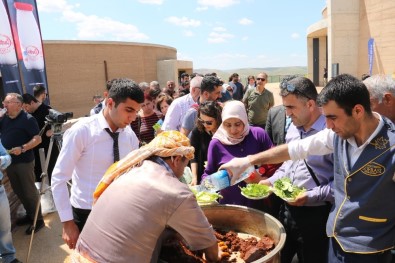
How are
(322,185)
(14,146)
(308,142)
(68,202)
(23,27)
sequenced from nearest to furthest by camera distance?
1. (308,142)
2. (322,185)
3. (68,202)
4. (14,146)
5. (23,27)

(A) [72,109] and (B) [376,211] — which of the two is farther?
(A) [72,109]

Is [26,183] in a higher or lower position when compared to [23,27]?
lower

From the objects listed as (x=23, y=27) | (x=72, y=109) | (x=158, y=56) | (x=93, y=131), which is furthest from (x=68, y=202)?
(x=158, y=56)

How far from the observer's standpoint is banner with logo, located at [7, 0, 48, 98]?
333 inches

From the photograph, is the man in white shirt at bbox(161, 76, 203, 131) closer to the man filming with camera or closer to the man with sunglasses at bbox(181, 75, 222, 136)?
the man with sunglasses at bbox(181, 75, 222, 136)

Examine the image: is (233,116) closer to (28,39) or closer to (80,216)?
(80,216)

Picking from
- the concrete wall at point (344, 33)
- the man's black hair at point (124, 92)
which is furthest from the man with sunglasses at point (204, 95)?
the concrete wall at point (344, 33)

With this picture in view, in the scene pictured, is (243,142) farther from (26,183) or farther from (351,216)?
(26,183)

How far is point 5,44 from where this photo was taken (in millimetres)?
7984

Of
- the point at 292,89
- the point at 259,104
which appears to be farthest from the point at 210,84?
the point at 259,104

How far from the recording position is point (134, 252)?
1565mm

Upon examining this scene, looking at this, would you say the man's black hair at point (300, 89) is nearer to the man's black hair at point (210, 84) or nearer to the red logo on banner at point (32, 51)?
the man's black hair at point (210, 84)

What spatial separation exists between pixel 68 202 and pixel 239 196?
1391 mm

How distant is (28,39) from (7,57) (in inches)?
40.8
